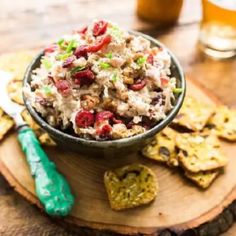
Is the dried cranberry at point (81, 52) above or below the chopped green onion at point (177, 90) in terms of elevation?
above

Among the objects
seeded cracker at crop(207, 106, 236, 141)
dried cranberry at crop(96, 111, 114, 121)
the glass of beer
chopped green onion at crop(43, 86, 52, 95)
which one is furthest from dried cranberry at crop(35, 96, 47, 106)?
the glass of beer

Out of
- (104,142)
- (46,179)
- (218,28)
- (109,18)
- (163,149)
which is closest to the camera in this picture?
(104,142)

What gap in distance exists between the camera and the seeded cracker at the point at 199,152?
129 cm

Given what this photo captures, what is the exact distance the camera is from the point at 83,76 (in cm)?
119

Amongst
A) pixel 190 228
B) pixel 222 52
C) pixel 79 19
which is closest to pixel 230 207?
pixel 190 228

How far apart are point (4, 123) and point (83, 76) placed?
312mm

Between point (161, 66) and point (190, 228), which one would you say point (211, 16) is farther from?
point (190, 228)

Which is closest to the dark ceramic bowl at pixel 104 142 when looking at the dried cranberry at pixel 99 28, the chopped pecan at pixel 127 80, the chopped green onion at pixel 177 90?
the chopped green onion at pixel 177 90

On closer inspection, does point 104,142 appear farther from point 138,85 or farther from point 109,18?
point 109,18

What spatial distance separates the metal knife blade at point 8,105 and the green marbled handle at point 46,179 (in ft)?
0.12

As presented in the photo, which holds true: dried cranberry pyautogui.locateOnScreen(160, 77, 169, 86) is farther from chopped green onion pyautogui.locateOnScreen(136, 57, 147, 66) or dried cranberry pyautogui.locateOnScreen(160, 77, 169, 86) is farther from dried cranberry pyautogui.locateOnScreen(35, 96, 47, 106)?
dried cranberry pyautogui.locateOnScreen(35, 96, 47, 106)

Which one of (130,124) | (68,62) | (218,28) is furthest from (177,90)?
(218,28)

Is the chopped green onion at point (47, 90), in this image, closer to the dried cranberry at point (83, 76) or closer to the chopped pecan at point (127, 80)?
the dried cranberry at point (83, 76)

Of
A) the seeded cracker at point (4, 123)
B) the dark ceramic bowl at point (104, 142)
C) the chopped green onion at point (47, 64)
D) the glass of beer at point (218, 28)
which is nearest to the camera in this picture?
the dark ceramic bowl at point (104, 142)
